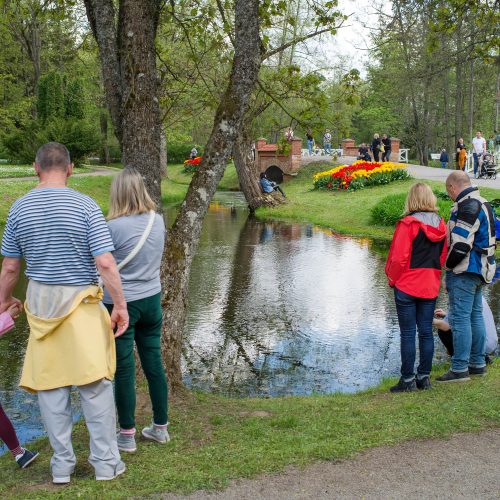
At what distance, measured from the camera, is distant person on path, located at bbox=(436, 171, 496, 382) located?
19.2 ft

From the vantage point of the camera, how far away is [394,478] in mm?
3988

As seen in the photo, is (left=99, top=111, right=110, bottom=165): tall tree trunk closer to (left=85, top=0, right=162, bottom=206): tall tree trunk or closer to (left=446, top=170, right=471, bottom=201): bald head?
(left=85, top=0, right=162, bottom=206): tall tree trunk

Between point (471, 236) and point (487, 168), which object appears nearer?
point (471, 236)

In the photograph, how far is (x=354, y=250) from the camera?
1672 centimetres

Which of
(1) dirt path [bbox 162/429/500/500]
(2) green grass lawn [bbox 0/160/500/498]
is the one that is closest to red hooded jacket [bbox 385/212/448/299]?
(2) green grass lawn [bbox 0/160/500/498]

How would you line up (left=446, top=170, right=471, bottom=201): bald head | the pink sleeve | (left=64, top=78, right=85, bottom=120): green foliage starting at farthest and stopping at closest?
(left=64, top=78, right=85, bottom=120): green foliage, (left=446, top=170, right=471, bottom=201): bald head, the pink sleeve

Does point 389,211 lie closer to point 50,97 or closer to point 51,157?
point 51,157

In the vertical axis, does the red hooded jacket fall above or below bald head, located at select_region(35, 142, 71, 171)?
below

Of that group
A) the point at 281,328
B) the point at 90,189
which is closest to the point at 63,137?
the point at 90,189

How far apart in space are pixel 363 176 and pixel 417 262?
2273cm

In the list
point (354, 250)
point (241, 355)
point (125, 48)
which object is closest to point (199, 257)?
point (354, 250)

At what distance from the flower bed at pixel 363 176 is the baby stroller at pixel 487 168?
3.10 m

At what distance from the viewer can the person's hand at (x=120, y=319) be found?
13.3 feet

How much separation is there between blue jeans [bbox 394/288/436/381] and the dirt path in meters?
1.56
